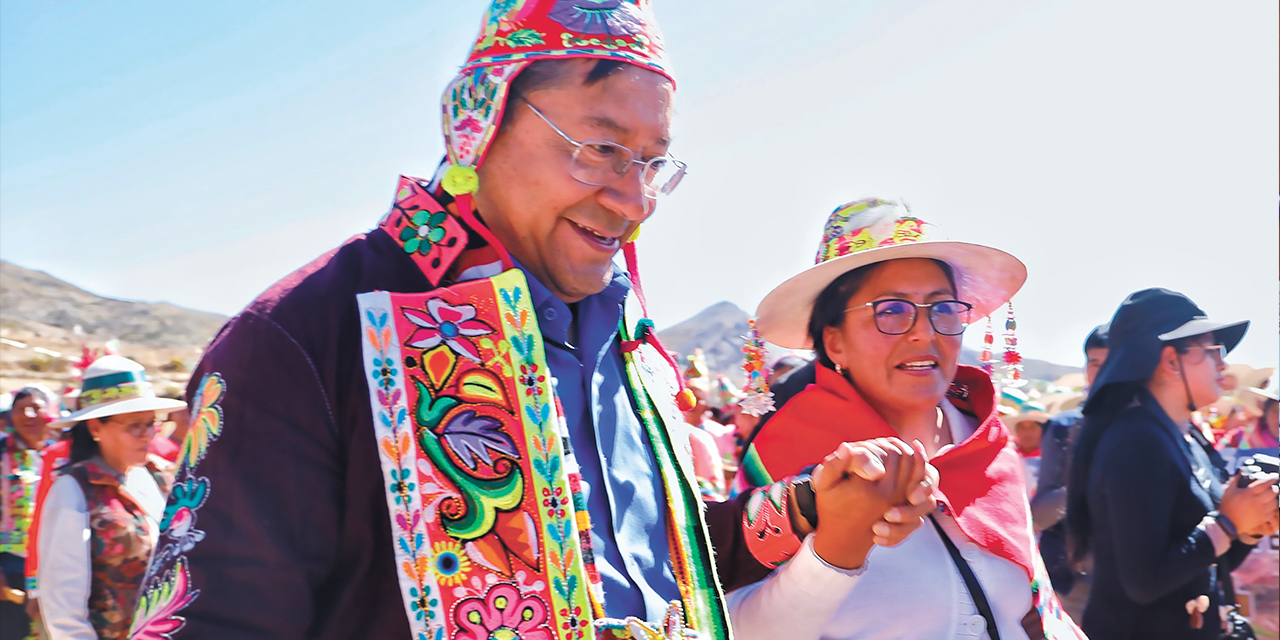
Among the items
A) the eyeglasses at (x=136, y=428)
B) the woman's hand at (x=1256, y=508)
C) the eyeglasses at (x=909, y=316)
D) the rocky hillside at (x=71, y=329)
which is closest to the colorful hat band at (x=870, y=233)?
the eyeglasses at (x=909, y=316)

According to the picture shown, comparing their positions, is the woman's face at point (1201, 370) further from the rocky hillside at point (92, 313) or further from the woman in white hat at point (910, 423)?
the rocky hillside at point (92, 313)

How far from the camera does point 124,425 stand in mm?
4605

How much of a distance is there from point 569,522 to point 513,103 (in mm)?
773

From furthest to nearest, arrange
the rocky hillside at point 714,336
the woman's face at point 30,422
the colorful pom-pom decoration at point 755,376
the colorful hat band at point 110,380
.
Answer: the rocky hillside at point 714,336
the woman's face at point 30,422
the colorful hat band at point 110,380
the colorful pom-pom decoration at point 755,376

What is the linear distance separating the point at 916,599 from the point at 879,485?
86 cm

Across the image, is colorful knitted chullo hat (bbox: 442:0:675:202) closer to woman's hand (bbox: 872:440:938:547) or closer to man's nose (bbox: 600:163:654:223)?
man's nose (bbox: 600:163:654:223)

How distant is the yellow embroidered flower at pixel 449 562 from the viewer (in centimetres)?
145

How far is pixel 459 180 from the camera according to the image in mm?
1733

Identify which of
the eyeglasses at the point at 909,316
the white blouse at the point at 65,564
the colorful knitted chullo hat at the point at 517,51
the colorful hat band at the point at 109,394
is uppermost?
the colorful knitted chullo hat at the point at 517,51

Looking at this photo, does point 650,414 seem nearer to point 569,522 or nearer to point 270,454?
point 569,522

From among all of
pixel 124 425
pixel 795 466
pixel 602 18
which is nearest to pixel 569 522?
pixel 602 18

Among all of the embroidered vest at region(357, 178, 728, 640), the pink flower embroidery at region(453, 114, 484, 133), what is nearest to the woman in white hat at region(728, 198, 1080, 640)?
the embroidered vest at region(357, 178, 728, 640)

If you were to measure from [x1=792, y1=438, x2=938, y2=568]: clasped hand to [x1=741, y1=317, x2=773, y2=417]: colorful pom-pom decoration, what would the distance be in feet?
3.34

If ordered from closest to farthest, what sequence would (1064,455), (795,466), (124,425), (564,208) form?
(564,208), (795,466), (124,425), (1064,455)
